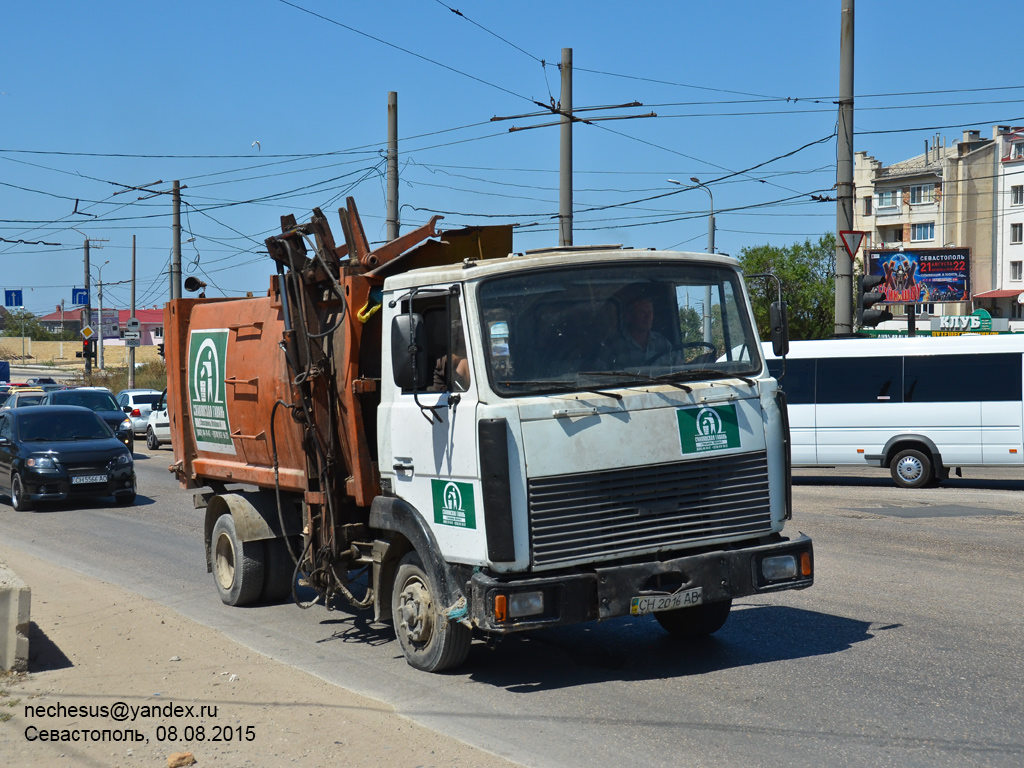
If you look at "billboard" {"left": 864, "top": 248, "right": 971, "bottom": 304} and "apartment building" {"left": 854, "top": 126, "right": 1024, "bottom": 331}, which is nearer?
"billboard" {"left": 864, "top": 248, "right": 971, "bottom": 304}

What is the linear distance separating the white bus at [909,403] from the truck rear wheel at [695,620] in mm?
10435

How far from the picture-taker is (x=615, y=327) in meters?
6.40

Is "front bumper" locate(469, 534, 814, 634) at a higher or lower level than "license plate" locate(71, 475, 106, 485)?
higher

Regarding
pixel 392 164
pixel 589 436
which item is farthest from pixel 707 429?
pixel 392 164

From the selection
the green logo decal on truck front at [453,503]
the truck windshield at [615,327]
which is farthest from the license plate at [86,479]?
the truck windshield at [615,327]

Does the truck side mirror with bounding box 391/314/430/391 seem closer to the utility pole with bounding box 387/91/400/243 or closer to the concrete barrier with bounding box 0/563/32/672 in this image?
the concrete barrier with bounding box 0/563/32/672

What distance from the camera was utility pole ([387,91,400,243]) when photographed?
23703 mm

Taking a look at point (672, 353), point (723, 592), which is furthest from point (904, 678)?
point (672, 353)

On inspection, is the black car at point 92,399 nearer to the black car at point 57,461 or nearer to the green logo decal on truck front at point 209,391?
the black car at point 57,461

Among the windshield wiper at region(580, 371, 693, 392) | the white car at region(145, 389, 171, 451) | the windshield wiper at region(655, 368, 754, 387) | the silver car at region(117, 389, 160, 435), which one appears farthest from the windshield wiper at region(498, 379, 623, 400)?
the silver car at region(117, 389, 160, 435)

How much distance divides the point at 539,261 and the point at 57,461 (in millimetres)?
13495

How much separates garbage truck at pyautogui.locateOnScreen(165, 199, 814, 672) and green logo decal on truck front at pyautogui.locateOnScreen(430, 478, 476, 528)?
0.01 meters

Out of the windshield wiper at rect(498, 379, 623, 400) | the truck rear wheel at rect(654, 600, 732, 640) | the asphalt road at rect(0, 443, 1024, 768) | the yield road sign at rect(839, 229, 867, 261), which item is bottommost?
the asphalt road at rect(0, 443, 1024, 768)

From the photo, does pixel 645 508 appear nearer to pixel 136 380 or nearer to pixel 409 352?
pixel 409 352
